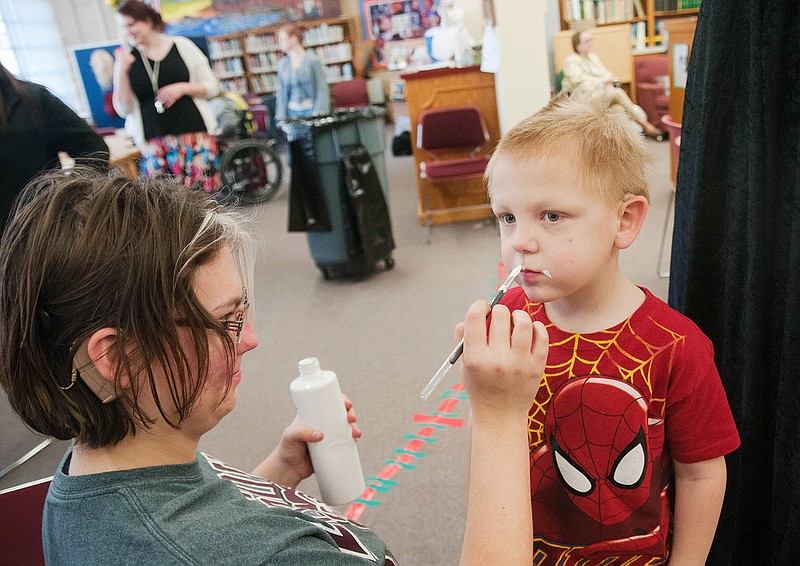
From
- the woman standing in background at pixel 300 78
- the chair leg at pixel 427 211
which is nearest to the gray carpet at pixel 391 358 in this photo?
the chair leg at pixel 427 211

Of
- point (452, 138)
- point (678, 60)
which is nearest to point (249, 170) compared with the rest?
point (452, 138)

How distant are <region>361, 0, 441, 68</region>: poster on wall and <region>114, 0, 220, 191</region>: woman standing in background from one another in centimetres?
831

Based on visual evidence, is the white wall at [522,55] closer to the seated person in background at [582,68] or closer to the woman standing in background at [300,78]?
the seated person in background at [582,68]

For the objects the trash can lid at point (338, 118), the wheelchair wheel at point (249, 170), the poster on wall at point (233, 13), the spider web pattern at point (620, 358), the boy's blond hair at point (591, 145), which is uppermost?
the poster on wall at point (233, 13)

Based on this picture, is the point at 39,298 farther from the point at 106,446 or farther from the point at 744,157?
the point at 744,157

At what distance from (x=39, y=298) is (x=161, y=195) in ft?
0.57

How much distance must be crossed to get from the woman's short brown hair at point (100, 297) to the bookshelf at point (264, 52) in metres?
11.4

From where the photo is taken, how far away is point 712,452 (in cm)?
89

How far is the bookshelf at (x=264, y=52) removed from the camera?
1136 cm

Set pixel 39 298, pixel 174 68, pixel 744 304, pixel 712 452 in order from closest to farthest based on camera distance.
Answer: pixel 39 298
pixel 712 452
pixel 744 304
pixel 174 68

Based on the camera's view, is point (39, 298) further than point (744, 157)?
No

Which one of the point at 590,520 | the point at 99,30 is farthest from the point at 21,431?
the point at 99,30

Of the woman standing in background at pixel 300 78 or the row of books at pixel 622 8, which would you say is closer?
the woman standing in background at pixel 300 78

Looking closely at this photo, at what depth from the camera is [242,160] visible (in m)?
6.48
